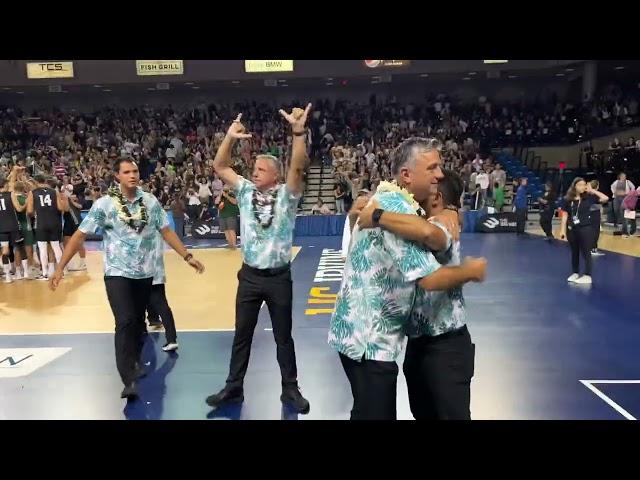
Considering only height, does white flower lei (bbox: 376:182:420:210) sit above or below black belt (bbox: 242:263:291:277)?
above

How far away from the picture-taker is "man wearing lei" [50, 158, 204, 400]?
4238mm

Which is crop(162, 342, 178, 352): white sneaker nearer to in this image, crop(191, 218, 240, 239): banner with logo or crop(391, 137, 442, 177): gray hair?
crop(391, 137, 442, 177): gray hair

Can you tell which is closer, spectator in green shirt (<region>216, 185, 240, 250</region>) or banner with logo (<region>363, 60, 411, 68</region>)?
spectator in green shirt (<region>216, 185, 240, 250</region>)

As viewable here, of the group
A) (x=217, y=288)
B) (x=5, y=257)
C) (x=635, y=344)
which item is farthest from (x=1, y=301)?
(x=635, y=344)

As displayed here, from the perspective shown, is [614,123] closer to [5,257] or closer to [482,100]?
[482,100]

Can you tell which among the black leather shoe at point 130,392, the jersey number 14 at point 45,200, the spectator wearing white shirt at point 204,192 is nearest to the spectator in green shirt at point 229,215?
the spectator wearing white shirt at point 204,192

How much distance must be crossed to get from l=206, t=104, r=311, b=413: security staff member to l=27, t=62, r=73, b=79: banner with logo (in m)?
21.1

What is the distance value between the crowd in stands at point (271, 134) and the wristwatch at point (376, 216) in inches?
643

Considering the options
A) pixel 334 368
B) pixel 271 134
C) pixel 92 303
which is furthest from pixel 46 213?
pixel 271 134

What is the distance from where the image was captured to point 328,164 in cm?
2284

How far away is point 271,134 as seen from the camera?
24062 mm

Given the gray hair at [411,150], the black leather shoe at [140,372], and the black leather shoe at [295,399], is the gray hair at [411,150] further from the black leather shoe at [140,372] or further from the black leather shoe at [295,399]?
the black leather shoe at [140,372]

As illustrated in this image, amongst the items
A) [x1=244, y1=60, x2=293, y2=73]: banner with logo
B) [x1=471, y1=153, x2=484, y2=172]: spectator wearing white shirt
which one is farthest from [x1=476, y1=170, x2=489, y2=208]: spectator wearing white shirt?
[x1=244, y1=60, x2=293, y2=73]: banner with logo

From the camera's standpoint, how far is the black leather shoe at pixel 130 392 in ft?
13.8
